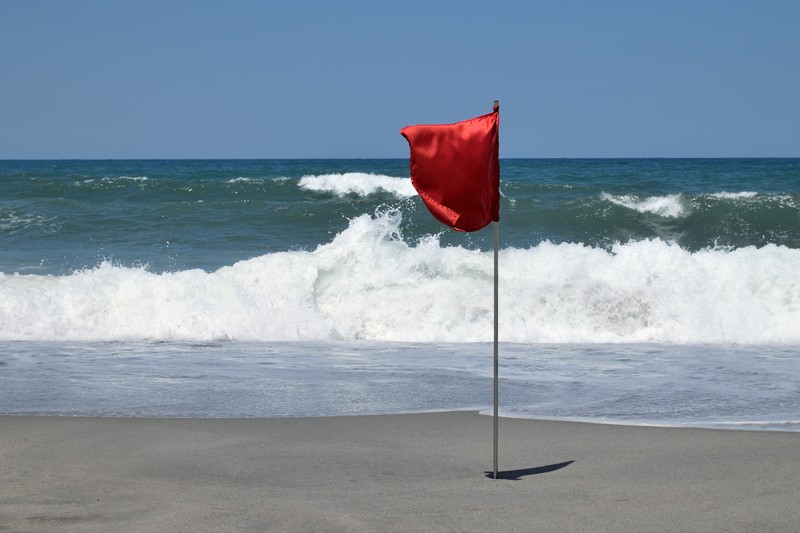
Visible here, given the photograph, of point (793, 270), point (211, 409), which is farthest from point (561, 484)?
point (793, 270)

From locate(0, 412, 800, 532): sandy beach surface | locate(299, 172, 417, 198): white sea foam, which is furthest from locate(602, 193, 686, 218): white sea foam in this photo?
locate(0, 412, 800, 532): sandy beach surface

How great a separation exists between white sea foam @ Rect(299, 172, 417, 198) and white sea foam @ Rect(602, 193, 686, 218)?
706 cm

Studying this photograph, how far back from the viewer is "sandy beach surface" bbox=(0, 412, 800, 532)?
459cm

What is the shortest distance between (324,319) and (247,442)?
6561mm

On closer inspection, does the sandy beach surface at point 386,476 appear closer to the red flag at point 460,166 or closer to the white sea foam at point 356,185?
the red flag at point 460,166

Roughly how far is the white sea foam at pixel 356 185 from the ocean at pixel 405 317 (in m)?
5.97

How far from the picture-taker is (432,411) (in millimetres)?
7320

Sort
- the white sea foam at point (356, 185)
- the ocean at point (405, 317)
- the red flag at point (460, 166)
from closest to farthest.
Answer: the red flag at point (460, 166) → the ocean at point (405, 317) → the white sea foam at point (356, 185)

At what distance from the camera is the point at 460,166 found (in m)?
5.29

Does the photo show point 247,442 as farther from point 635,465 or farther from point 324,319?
point 324,319

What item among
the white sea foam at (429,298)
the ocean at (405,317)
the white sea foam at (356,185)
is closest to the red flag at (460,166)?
the ocean at (405,317)

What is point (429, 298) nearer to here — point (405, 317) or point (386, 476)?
point (405, 317)

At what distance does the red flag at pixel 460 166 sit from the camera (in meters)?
5.27

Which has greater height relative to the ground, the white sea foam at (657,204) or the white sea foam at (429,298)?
the white sea foam at (657,204)
